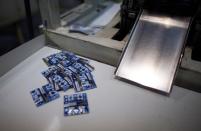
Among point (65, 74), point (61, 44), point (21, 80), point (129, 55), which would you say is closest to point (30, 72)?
point (21, 80)

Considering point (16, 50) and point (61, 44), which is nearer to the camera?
point (16, 50)

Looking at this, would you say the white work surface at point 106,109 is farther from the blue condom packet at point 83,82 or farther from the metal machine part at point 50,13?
the metal machine part at point 50,13

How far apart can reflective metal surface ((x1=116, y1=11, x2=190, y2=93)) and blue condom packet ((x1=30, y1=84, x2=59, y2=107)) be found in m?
0.41

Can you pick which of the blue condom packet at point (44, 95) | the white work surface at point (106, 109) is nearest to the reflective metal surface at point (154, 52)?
the white work surface at point (106, 109)

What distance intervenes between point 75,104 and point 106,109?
6.6 inches

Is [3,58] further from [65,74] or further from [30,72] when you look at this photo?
[65,74]

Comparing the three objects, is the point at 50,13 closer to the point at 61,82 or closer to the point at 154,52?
the point at 61,82

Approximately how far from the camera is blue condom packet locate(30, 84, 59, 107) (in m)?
0.99

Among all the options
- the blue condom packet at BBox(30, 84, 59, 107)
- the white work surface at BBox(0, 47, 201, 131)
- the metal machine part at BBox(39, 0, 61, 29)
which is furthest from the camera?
the metal machine part at BBox(39, 0, 61, 29)

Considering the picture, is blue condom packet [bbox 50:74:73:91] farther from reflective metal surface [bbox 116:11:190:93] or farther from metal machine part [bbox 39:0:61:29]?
metal machine part [bbox 39:0:61:29]

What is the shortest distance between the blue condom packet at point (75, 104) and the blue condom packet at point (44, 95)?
0.25 feet

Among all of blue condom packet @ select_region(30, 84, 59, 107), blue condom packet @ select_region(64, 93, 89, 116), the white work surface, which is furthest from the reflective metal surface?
blue condom packet @ select_region(30, 84, 59, 107)

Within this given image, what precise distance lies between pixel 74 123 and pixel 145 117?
36 cm

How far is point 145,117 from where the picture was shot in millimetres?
930
